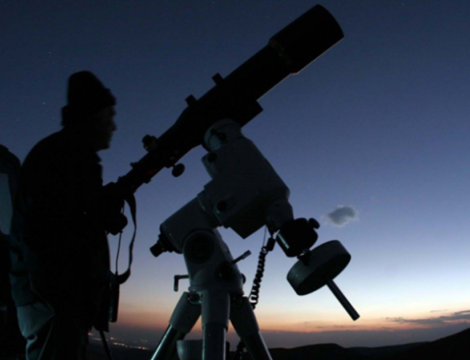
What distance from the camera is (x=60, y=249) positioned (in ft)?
5.13

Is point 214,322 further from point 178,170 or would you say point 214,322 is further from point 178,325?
point 178,170

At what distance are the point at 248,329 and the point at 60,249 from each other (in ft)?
3.39

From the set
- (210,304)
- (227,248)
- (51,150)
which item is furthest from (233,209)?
(51,150)

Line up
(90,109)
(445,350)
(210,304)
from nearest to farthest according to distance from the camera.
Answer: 1. (210,304)
2. (90,109)
3. (445,350)

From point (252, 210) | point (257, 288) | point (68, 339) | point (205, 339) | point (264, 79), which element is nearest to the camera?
point (68, 339)

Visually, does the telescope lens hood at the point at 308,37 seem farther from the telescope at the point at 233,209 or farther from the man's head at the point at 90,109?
the man's head at the point at 90,109

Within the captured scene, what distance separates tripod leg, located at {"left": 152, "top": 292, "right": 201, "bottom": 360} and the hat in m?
1.19

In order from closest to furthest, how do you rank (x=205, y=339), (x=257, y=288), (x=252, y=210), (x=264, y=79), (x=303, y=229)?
1. (x=205, y=339)
2. (x=303, y=229)
3. (x=252, y=210)
4. (x=257, y=288)
5. (x=264, y=79)

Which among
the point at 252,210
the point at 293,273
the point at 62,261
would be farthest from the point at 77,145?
the point at 293,273

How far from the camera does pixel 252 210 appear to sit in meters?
2.04

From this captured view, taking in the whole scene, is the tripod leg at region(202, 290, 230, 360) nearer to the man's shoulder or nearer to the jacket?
the jacket

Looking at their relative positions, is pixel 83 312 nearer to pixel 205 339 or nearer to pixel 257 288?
pixel 205 339

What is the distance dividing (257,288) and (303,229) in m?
0.63

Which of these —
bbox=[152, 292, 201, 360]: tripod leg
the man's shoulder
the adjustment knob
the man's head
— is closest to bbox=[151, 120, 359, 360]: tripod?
bbox=[152, 292, 201, 360]: tripod leg
